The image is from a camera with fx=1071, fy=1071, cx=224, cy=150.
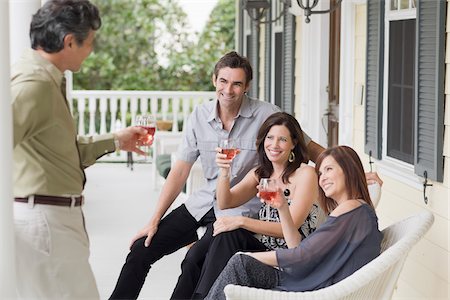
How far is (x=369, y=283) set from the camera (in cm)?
385

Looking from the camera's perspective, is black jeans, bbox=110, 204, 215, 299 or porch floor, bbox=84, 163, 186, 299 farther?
porch floor, bbox=84, 163, 186, 299

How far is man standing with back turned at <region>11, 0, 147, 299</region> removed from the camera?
136 inches

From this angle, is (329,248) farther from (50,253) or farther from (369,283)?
(50,253)

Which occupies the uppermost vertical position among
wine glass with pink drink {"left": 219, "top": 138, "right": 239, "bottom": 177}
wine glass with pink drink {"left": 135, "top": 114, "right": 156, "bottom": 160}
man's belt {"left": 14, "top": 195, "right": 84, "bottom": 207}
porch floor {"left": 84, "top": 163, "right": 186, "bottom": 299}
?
wine glass with pink drink {"left": 135, "top": 114, "right": 156, "bottom": 160}

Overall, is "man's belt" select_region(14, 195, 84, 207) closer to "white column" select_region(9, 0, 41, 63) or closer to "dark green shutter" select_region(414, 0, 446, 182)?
"white column" select_region(9, 0, 41, 63)

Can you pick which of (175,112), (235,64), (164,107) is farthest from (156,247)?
(164,107)

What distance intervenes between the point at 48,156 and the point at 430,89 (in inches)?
85.4

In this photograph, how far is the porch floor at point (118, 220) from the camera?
22.2ft

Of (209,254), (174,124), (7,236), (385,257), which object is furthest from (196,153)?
(174,124)

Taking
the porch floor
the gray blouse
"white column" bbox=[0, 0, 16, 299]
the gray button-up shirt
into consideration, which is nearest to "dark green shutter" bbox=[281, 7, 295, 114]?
the porch floor

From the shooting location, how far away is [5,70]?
3182mm

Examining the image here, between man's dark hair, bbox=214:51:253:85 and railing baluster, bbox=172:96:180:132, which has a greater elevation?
man's dark hair, bbox=214:51:253:85

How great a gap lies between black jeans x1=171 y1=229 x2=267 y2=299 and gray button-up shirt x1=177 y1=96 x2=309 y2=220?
8.2 inches

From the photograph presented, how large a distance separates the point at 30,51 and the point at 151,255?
1.61 m
